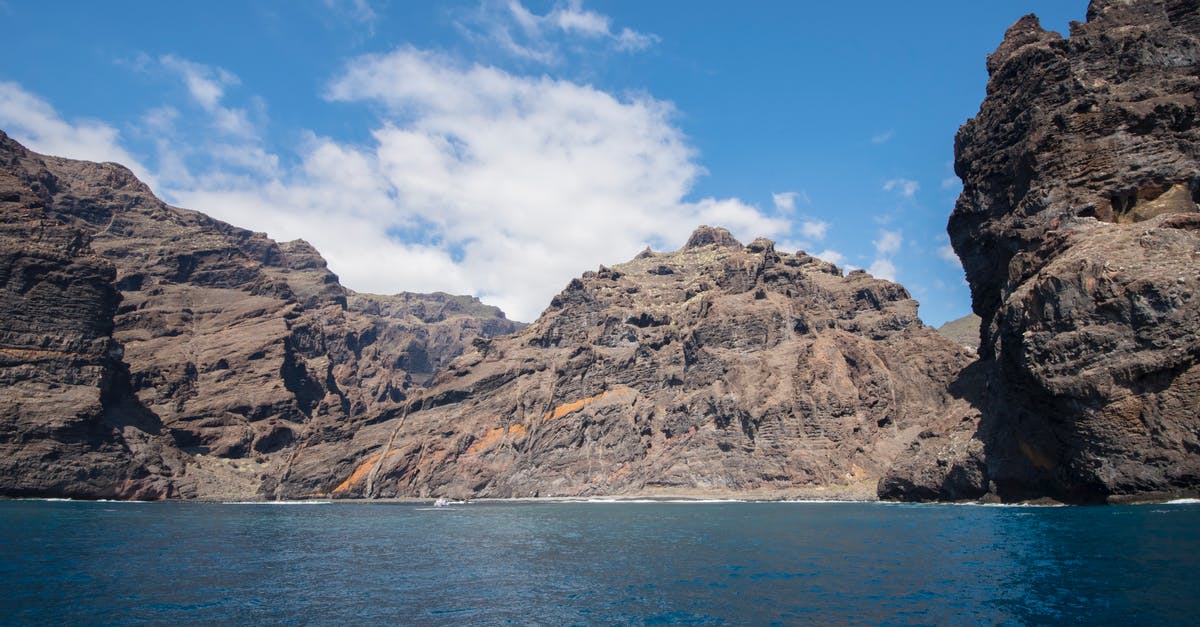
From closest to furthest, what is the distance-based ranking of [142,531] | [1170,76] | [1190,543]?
[1190,543] → [142,531] → [1170,76]

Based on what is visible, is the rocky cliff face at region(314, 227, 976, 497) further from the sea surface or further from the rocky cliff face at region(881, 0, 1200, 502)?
the sea surface

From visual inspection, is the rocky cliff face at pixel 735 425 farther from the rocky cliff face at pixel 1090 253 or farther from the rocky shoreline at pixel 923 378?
the rocky cliff face at pixel 1090 253

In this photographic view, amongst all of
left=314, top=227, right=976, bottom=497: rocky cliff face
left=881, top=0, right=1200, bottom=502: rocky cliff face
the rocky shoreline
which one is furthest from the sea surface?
left=314, top=227, right=976, bottom=497: rocky cliff face

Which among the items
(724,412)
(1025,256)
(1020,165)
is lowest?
(724,412)

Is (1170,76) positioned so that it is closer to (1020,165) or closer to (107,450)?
(1020,165)

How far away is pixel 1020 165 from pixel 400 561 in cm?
9065

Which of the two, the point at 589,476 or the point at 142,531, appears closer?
the point at 142,531

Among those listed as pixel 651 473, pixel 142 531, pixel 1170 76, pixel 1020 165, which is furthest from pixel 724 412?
pixel 142 531

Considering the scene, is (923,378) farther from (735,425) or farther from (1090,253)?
(1090,253)

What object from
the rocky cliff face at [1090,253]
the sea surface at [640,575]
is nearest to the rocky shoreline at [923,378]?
the rocky cliff face at [1090,253]

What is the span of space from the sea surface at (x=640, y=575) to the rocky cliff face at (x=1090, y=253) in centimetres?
832

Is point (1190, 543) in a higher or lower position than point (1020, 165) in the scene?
lower

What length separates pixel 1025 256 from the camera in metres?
83.6

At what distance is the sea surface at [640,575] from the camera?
2845cm
